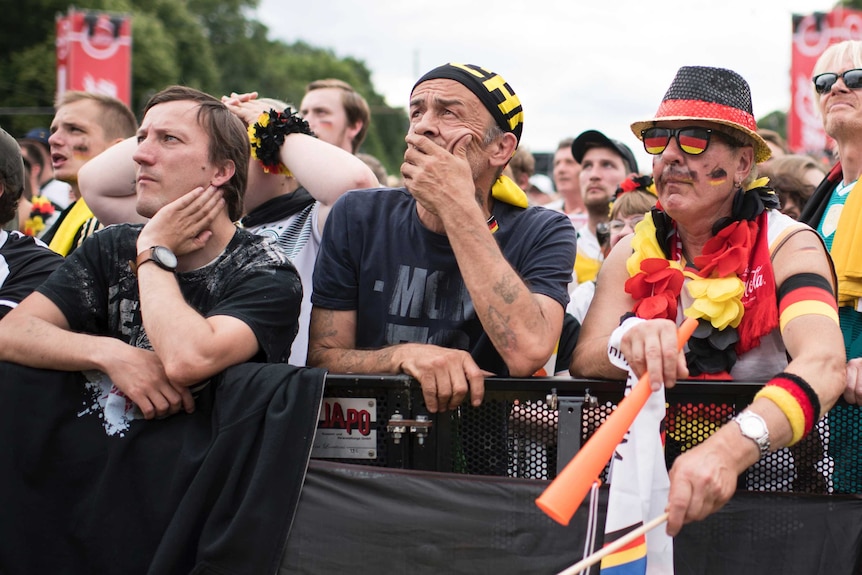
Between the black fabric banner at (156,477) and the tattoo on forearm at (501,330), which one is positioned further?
the tattoo on forearm at (501,330)

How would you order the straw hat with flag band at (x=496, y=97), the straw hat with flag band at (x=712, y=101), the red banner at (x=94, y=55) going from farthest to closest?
the red banner at (x=94, y=55), the straw hat with flag band at (x=496, y=97), the straw hat with flag band at (x=712, y=101)

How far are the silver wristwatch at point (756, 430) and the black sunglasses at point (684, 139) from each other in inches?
39.8

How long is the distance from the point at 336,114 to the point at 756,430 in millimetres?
4571

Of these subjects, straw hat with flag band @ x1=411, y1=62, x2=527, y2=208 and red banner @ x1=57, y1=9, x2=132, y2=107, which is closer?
straw hat with flag band @ x1=411, y1=62, x2=527, y2=208

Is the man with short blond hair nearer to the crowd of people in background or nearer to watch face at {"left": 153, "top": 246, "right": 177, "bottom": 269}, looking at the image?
the crowd of people in background

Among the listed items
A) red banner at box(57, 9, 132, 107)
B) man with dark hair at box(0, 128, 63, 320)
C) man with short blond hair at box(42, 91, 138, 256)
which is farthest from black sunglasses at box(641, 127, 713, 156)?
red banner at box(57, 9, 132, 107)

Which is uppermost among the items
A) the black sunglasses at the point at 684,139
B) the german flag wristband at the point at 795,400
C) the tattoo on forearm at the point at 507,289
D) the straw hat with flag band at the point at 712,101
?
the straw hat with flag band at the point at 712,101

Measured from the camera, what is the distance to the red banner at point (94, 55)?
22391 millimetres

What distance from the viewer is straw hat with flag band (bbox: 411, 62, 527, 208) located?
3207 millimetres

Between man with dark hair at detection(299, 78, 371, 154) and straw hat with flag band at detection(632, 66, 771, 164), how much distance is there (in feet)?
11.6

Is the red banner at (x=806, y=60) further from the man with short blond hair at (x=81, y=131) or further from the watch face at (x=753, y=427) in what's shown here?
the watch face at (x=753, y=427)

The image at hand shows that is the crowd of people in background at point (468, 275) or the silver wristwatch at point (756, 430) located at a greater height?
the crowd of people in background at point (468, 275)

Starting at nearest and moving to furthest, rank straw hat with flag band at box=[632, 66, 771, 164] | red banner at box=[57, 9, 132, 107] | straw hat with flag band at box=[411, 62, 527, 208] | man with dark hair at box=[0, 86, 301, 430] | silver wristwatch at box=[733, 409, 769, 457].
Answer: silver wristwatch at box=[733, 409, 769, 457] → man with dark hair at box=[0, 86, 301, 430] → straw hat with flag band at box=[632, 66, 771, 164] → straw hat with flag band at box=[411, 62, 527, 208] → red banner at box=[57, 9, 132, 107]

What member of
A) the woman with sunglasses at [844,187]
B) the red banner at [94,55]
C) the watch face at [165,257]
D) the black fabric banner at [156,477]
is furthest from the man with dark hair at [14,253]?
the red banner at [94,55]
